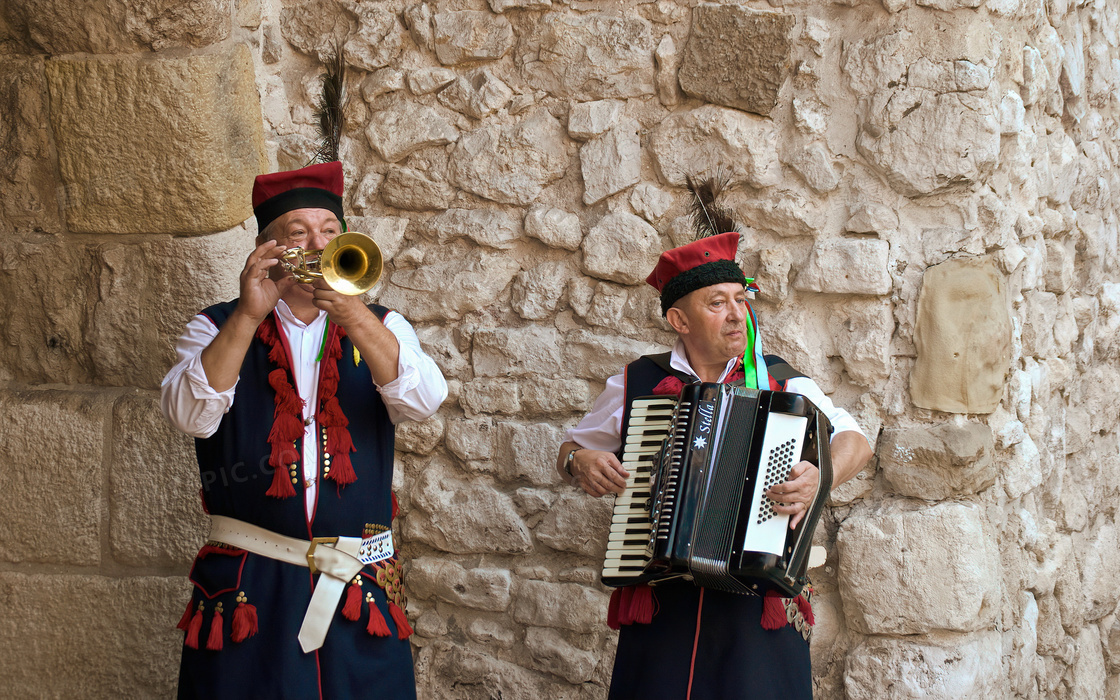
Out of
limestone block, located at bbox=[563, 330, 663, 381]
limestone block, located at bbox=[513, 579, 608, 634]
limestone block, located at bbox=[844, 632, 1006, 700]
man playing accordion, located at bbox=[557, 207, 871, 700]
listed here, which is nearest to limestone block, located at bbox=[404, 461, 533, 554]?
limestone block, located at bbox=[513, 579, 608, 634]

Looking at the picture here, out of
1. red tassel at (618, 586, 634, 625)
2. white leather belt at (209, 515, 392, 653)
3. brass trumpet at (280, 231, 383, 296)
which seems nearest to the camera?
brass trumpet at (280, 231, 383, 296)

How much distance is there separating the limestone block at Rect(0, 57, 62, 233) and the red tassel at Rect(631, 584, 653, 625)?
7.23ft

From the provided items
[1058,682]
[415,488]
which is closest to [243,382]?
[415,488]

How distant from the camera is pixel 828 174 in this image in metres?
2.89

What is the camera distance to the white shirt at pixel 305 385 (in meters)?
2.21

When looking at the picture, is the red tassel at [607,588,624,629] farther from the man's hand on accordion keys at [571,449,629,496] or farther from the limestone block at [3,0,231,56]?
the limestone block at [3,0,231,56]

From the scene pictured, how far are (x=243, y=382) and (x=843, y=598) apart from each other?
1.73m

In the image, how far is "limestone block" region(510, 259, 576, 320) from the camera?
3.14 m

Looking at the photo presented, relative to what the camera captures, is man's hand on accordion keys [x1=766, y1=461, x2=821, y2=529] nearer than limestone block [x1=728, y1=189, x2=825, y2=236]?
Yes

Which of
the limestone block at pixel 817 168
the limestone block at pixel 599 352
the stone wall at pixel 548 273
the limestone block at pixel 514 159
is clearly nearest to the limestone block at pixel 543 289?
the stone wall at pixel 548 273

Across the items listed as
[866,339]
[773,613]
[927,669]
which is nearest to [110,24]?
[866,339]

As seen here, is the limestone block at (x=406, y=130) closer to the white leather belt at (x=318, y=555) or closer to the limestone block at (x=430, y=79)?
the limestone block at (x=430, y=79)

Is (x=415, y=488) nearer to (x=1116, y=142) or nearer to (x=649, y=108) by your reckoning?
(x=649, y=108)

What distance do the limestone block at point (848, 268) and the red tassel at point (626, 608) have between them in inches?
41.6
